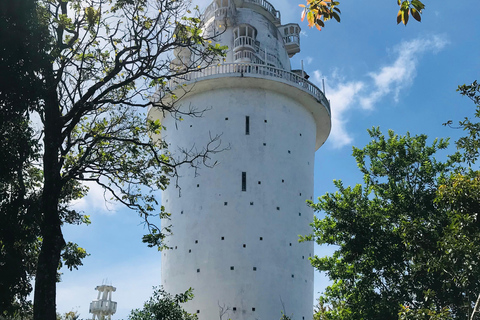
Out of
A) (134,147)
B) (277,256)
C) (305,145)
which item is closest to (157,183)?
(134,147)

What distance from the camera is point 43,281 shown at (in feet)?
37.7

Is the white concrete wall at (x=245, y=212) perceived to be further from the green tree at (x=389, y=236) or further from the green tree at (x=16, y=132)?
the green tree at (x=16, y=132)

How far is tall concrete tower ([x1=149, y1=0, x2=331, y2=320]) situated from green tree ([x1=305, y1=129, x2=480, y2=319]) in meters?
5.79

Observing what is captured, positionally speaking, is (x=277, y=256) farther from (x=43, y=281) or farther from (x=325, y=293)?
(x=43, y=281)

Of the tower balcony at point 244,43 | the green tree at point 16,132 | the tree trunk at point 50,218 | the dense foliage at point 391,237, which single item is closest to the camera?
the tree trunk at point 50,218

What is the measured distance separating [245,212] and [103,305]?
18.2m

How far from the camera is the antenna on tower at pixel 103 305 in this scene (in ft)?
130

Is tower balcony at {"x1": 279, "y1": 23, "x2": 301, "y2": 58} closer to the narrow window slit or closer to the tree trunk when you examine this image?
the narrow window slit

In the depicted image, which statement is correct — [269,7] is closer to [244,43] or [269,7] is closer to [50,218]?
[244,43]

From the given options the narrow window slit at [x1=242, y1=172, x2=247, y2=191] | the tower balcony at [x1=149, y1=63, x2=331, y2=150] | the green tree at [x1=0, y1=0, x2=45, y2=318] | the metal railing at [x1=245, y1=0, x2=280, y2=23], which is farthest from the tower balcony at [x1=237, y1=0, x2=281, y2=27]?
the green tree at [x1=0, y1=0, x2=45, y2=318]

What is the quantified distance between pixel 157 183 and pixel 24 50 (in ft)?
18.4

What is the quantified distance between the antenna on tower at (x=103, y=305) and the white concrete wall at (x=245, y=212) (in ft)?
43.1

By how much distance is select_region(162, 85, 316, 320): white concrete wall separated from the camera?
85.3ft

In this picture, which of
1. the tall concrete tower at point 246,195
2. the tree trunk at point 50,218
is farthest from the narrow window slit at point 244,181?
the tree trunk at point 50,218
